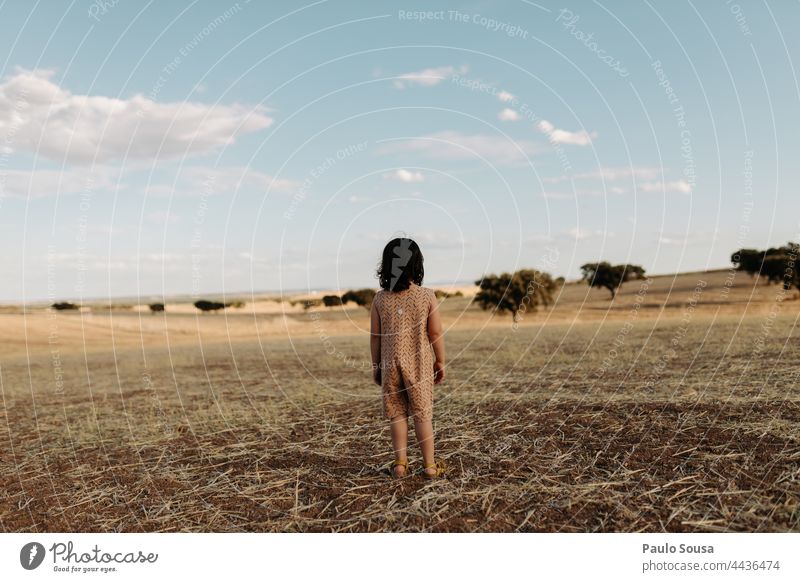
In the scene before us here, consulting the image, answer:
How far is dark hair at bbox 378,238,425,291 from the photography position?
6.43m

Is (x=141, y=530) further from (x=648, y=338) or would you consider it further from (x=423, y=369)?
(x=648, y=338)

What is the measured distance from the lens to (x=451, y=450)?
781 centimetres

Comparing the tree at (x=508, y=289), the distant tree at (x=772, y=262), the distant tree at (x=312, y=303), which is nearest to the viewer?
the distant tree at (x=312, y=303)

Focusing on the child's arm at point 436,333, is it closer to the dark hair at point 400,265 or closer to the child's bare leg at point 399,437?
the dark hair at point 400,265

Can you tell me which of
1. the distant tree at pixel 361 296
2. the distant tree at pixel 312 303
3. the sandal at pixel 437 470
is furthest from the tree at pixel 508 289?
the sandal at pixel 437 470

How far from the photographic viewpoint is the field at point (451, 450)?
5.82 m

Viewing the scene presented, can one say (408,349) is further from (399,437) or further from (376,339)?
(399,437)

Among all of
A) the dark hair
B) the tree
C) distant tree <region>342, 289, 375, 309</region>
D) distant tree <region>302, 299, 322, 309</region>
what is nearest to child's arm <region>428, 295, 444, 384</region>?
the dark hair

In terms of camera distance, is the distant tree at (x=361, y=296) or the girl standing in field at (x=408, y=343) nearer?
the girl standing in field at (x=408, y=343)

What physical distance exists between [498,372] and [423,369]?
8.33 metres

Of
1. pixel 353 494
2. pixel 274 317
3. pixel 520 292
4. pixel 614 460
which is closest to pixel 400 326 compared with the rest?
pixel 353 494

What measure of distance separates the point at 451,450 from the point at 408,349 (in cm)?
189

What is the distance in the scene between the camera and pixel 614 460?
694 cm

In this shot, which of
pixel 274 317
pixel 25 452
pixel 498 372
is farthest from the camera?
pixel 274 317
